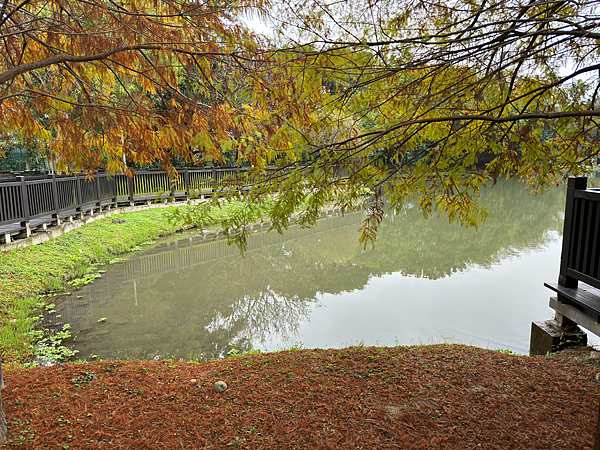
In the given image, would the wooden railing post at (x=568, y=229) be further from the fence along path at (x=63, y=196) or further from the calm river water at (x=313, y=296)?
the fence along path at (x=63, y=196)

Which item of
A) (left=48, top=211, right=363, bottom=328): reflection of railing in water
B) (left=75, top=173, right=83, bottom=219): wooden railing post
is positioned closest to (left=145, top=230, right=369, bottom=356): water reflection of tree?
(left=48, top=211, right=363, bottom=328): reflection of railing in water

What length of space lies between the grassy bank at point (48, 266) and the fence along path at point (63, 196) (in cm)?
59

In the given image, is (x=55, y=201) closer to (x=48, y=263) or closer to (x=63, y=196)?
(x=63, y=196)

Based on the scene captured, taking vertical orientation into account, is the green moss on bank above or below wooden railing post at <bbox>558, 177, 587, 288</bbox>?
below

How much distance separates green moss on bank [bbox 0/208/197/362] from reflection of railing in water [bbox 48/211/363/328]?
551 mm

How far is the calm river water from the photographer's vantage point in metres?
6.35

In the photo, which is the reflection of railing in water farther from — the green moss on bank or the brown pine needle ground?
the brown pine needle ground

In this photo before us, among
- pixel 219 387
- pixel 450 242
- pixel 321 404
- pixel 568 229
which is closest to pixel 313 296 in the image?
pixel 219 387

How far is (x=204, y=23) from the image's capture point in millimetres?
3074

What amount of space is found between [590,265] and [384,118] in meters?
2.59

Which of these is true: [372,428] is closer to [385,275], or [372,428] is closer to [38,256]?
[385,275]

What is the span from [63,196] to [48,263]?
11.5 ft

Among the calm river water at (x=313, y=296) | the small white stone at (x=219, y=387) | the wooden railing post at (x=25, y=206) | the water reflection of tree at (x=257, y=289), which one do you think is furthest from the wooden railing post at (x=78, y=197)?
the small white stone at (x=219, y=387)

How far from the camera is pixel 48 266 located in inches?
338
